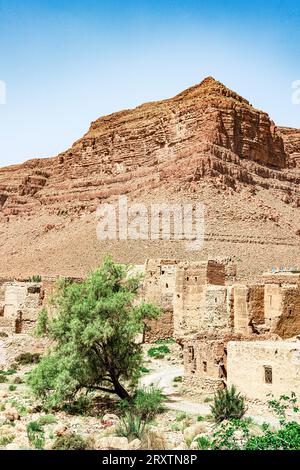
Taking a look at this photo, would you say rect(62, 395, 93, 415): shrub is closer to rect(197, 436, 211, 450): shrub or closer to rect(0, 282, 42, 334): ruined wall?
rect(197, 436, 211, 450): shrub

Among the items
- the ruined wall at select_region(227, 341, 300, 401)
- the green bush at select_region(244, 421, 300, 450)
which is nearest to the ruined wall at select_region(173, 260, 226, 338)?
the ruined wall at select_region(227, 341, 300, 401)

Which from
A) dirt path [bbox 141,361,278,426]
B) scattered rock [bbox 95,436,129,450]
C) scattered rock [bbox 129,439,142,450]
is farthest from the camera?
dirt path [bbox 141,361,278,426]

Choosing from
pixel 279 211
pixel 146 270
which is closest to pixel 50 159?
pixel 279 211

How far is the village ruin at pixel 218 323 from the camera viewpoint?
15812 mm

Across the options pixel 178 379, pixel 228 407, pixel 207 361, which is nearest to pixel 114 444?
pixel 228 407

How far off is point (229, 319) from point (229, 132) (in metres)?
68.0

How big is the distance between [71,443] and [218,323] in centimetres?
1068

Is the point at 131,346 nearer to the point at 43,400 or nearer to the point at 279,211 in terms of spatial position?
the point at 43,400

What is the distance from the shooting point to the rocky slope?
225ft

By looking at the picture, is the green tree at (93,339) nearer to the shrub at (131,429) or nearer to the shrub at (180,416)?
the shrub at (180,416)

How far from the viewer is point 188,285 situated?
2611 centimetres

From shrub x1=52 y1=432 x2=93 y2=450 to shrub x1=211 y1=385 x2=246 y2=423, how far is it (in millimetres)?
3395

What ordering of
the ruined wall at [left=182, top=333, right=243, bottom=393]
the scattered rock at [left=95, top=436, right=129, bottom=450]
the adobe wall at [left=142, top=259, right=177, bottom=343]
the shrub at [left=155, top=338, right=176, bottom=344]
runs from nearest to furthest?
the scattered rock at [left=95, top=436, right=129, bottom=450], the ruined wall at [left=182, top=333, right=243, bottom=393], the shrub at [left=155, top=338, right=176, bottom=344], the adobe wall at [left=142, top=259, right=177, bottom=343]

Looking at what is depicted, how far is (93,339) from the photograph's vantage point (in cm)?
1688
